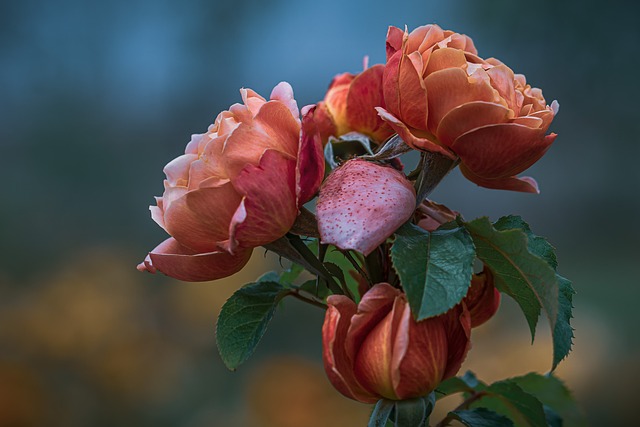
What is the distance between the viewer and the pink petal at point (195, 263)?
284 millimetres

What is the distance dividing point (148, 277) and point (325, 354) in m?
1.07

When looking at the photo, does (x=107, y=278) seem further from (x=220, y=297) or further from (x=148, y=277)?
(x=220, y=297)

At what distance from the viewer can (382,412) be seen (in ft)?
0.99

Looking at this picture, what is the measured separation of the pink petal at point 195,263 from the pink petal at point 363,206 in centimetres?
5

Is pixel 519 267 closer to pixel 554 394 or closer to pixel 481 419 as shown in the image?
pixel 481 419

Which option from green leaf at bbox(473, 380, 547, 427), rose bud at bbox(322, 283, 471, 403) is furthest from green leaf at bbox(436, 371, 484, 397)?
rose bud at bbox(322, 283, 471, 403)

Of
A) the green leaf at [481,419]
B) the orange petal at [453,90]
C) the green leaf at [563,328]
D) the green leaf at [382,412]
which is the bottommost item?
the green leaf at [481,419]

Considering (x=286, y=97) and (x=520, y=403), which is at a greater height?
(x=286, y=97)

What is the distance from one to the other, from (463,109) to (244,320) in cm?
15

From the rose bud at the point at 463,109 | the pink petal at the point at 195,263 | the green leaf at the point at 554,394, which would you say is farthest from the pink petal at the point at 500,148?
the green leaf at the point at 554,394

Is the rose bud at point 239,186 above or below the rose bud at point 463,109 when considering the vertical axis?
below

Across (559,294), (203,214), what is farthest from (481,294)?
(203,214)

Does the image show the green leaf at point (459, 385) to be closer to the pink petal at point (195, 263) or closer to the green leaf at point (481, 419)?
the green leaf at point (481, 419)

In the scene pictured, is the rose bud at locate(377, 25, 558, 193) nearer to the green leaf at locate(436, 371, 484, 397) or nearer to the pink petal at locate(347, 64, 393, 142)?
the pink petal at locate(347, 64, 393, 142)
